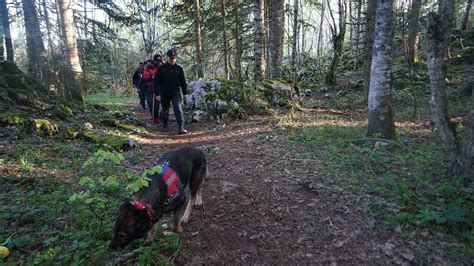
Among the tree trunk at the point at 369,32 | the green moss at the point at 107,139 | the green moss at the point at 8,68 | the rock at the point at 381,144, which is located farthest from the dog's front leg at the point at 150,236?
the tree trunk at the point at 369,32

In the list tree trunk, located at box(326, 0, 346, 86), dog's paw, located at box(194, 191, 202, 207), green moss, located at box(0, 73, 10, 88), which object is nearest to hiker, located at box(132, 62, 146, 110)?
green moss, located at box(0, 73, 10, 88)

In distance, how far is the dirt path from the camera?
349cm

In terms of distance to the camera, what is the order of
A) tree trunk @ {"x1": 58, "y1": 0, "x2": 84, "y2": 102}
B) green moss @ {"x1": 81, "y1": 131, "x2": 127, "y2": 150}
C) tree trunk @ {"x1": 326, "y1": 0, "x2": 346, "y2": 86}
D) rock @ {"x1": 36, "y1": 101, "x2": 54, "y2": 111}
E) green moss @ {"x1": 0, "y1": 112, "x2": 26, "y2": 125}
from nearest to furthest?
green moss @ {"x1": 0, "y1": 112, "x2": 26, "y2": 125} < green moss @ {"x1": 81, "y1": 131, "x2": 127, "y2": 150} < rock @ {"x1": 36, "y1": 101, "x2": 54, "y2": 111} < tree trunk @ {"x1": 58, "y1": 0, "x2": 84, "y2": 102} < tree trunk @ {"x1": 326, "y1": 0, "x2": 346, "y2": 86}

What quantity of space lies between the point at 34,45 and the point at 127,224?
422 inches

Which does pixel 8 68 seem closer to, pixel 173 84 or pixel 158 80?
pixel 158 80

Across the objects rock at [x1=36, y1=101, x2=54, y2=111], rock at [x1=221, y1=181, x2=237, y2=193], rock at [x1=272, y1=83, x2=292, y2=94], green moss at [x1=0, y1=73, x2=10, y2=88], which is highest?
green moss at [x1=0, y1=73, x2=10, y2=88]

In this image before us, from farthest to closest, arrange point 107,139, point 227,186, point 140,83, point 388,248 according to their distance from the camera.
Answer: point 140,83 < point 107,139 < point 227,186 < point 388,248

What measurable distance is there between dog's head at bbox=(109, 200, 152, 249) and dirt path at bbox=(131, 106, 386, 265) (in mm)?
645

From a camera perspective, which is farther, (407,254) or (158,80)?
(158,80)

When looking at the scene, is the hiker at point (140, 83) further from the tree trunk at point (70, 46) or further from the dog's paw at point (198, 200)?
the dog's paw at point (198, 200)

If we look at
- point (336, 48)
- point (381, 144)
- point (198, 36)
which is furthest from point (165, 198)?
point (336, 48)

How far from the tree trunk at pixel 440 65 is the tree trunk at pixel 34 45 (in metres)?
10.5

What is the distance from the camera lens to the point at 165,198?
142 inches

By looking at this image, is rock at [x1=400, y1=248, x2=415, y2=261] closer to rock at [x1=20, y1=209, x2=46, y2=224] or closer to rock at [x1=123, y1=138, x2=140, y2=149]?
rock at [x1=20, y1=209, x2=46, y2=224]
